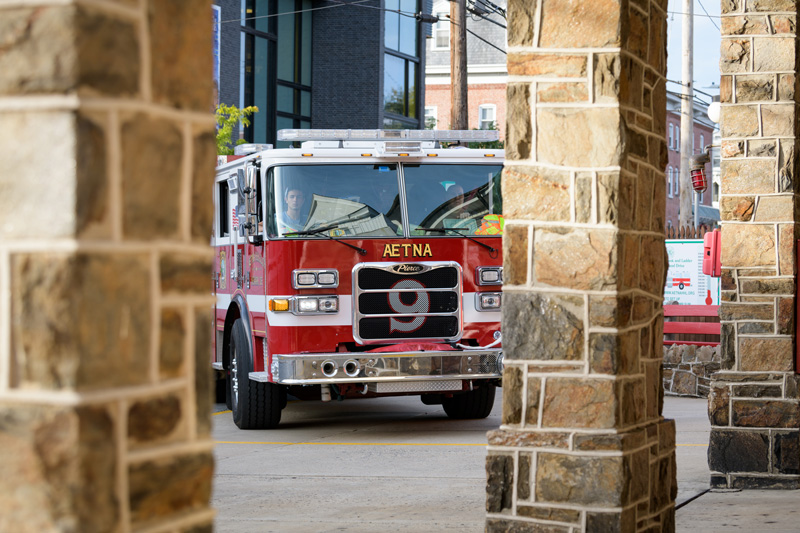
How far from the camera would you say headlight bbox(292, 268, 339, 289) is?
1091cm

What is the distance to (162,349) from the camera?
7.28 ft

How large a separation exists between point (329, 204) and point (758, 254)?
4.58 meters

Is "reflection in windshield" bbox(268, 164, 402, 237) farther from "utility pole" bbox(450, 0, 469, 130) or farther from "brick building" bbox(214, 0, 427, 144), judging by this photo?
"brick building" bbox(214, 0, 427, 144)

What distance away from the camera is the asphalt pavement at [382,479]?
6.56 metres

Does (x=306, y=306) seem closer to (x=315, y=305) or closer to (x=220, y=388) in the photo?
(x=315, y=305)

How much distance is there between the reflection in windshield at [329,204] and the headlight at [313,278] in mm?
363

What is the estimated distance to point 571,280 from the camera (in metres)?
4.73

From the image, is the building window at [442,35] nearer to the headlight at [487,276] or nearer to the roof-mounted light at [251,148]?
the roof-mounted light at [251,148]

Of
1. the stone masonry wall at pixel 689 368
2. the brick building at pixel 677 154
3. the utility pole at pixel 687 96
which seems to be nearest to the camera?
the stone masonry wall at pixel 689 368

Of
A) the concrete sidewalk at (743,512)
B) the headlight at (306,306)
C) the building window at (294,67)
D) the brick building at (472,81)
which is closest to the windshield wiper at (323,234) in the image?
the headlight at (306,306)

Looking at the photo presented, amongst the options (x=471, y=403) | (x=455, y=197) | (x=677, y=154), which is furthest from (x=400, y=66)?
(x=677, y=154)

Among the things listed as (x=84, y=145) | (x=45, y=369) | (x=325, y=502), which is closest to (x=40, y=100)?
(x=84, y=145)

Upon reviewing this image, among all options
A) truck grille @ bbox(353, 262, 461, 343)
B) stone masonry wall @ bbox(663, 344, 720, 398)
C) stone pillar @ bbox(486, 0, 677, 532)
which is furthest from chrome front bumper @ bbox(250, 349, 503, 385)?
stone pillar @ bbox(486, 0, 677, 532)

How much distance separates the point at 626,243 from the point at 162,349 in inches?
115
